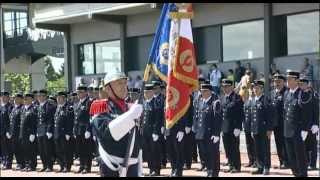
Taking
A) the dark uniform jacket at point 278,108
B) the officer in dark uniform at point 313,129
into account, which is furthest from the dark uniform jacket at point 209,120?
the officer in dark uniform at point 313,129

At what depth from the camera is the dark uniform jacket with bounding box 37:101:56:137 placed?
14781 millimetres

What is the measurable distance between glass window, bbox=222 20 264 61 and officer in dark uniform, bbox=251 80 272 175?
6644 millimetres

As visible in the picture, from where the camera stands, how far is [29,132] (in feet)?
50.0

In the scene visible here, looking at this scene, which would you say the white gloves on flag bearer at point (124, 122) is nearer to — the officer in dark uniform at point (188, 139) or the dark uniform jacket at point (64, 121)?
the officer in dark uniform at point (188, 139)

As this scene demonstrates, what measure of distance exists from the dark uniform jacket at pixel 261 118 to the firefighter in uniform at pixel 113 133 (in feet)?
20.7

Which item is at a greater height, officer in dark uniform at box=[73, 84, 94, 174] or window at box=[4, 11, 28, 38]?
window at box=[4, 11, 28, 38]

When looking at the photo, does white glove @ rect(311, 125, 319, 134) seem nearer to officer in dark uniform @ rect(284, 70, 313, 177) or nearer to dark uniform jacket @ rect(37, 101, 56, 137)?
officer in dark uniform @ rect(284, 70, 313, 177)

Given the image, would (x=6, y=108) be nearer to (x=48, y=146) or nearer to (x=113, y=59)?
(x=48, y=146)

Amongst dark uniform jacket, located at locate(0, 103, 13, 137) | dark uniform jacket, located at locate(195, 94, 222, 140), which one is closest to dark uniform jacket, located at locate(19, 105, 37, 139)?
dark uniform jacket, located at locate(0, 103, 13, 137)

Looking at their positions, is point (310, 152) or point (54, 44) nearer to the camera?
point (310, 152)

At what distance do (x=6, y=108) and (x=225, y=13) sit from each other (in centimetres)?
713

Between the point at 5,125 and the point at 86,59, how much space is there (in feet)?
31.1

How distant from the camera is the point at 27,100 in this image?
15.4 metres

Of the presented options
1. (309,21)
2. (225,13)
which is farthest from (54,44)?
(309,21)
